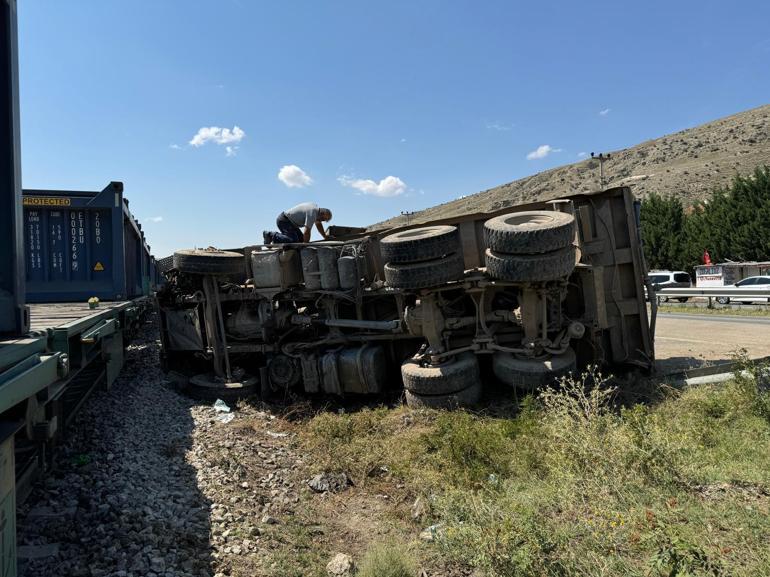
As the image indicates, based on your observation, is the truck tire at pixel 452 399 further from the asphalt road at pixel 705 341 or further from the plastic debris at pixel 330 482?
the asphalt road at pixel 705 341

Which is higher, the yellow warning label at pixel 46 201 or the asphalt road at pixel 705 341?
the yellow warning label at pixel 46 201

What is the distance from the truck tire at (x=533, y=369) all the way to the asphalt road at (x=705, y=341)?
187 centimetres

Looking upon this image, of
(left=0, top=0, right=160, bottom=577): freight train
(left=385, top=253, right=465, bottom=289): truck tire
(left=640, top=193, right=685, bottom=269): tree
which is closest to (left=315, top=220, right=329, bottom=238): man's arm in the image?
(left=385, top=253, right=465, bottom=289): truck tire

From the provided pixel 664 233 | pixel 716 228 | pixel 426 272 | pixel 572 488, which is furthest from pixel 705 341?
pixel 664 233

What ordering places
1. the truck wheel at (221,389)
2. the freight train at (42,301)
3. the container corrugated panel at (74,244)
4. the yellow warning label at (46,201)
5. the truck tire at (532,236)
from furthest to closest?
the container corrugated panel at (74,244)
the yellow warning label at (46,201)
the truck wheel at (221,389)
the truck tire at (532,236)
the freight train at (42,301)

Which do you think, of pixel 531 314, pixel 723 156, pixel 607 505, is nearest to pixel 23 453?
pixel 607 505

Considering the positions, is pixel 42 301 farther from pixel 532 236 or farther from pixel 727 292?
pixel 727 292

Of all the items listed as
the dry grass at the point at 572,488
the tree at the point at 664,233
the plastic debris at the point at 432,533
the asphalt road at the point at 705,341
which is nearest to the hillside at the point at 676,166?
the tree at the point at 664,233

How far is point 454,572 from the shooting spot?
9.91 feet

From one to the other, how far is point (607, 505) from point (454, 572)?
1.04 meters

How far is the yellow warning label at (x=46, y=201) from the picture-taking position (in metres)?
7.84

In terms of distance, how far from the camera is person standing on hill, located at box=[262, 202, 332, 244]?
25.9 ft

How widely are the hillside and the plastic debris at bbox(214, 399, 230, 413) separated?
37.5 meters

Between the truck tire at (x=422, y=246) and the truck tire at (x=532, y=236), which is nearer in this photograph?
the truck tire at (x=532, y=236)
